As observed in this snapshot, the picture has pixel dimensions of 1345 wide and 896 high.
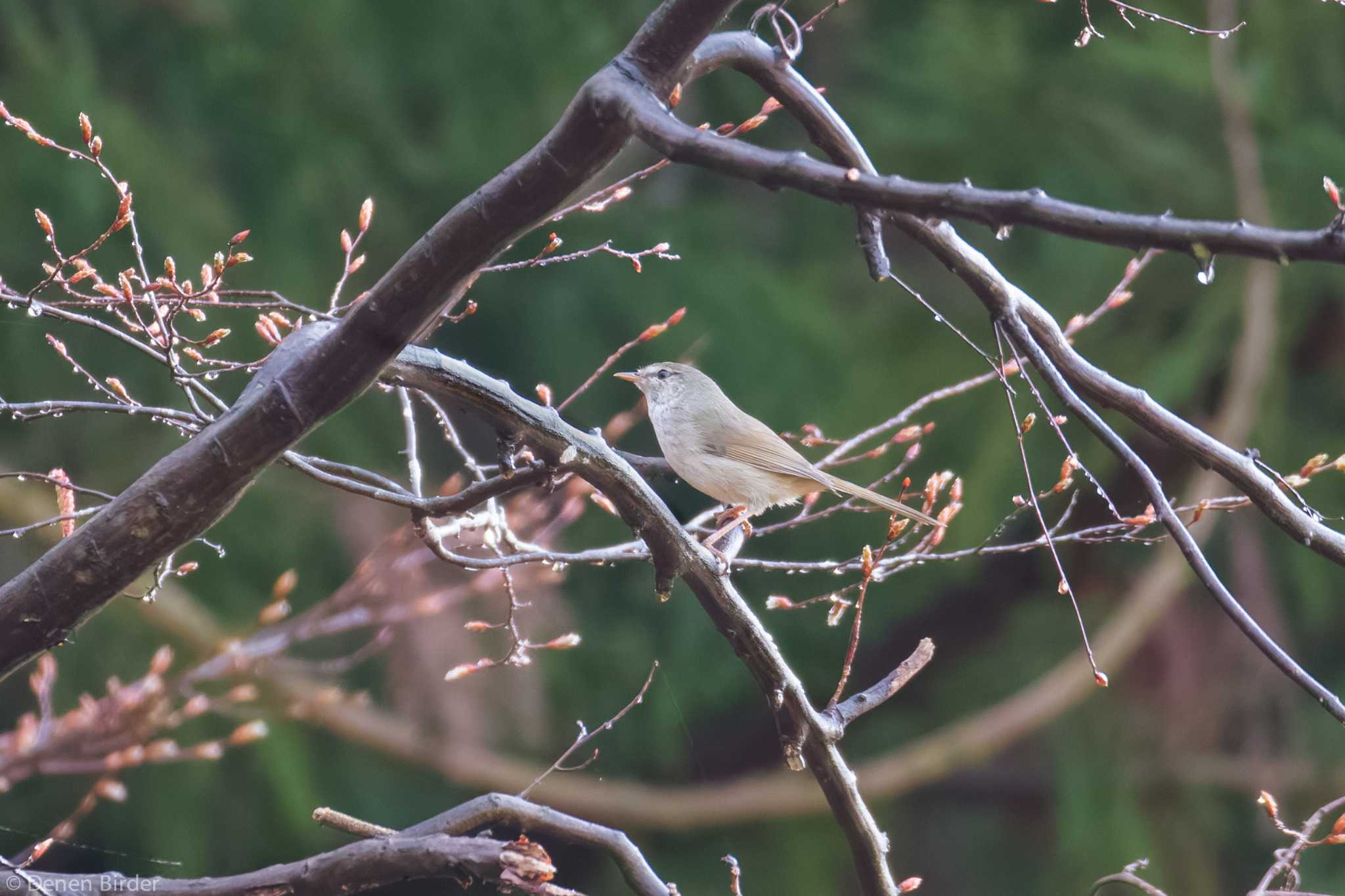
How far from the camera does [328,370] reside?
1.50 meters

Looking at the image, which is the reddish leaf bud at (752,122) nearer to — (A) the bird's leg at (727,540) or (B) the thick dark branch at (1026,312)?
(B) the thick dark branch at (1026,312)

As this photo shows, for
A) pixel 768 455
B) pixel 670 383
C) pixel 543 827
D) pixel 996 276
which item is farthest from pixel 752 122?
pixel 670 383

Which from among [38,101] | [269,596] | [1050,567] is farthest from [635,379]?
[1050,567]

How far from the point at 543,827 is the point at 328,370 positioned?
30.0 inches

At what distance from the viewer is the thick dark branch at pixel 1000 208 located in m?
1.01

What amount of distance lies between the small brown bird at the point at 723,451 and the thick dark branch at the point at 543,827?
1.06 m

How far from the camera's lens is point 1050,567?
6.04 meters

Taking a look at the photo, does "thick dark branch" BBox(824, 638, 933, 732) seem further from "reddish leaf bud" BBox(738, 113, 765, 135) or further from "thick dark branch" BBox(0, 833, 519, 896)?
"reddish leaf bud" BBox(738, 113, 765, 135)

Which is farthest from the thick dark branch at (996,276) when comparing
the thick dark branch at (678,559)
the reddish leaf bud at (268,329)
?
the reddish leaf bud at (268,329)

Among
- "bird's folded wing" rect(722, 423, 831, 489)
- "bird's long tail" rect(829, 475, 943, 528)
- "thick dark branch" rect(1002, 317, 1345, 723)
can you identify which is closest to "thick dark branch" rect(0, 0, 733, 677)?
"thick dark branch" rect(1002, 317, 1345, 723)

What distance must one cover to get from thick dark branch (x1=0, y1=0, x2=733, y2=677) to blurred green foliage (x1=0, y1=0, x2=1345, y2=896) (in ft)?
11.0

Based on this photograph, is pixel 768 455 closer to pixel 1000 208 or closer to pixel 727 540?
pixel 727 540

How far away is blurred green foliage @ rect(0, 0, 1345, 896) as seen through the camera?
5.17 metres

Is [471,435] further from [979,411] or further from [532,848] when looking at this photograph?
[532,848]
